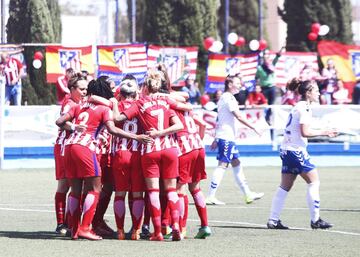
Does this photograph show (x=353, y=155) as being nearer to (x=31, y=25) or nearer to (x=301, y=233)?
(x=31, y=25)

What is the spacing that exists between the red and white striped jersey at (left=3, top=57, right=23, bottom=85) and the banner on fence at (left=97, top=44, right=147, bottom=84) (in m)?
2.39

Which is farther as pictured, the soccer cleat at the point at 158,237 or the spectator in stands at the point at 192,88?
the spectator in stands at the point at 192,88

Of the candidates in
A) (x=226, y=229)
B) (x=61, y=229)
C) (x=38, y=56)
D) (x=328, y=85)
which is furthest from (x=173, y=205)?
(x=38, y=56)

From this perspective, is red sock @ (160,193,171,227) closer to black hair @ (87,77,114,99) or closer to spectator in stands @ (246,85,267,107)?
black hair @ (87,77,114,99)

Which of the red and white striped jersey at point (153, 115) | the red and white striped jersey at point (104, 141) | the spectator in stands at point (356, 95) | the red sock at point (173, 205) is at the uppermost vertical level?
the red and white striped jersey at point (153, 115)

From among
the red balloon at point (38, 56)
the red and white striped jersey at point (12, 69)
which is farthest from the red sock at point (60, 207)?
the red balloon at point (38, 56)

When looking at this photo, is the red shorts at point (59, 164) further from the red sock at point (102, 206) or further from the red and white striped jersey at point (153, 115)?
the red and white striped jersey at point (153, 115)

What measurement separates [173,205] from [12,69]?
17.4 m

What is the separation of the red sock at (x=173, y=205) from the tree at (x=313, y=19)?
1273 inches

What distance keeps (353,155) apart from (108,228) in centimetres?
1546

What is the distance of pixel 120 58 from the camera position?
1249 inches

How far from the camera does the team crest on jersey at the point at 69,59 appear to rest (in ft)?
103

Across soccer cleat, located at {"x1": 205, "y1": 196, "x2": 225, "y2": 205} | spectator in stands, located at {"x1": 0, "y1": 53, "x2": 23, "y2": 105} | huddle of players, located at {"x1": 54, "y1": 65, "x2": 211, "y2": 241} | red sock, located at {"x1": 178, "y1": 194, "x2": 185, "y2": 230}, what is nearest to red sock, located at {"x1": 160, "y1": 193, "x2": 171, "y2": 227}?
huddle of players, located at {"x1": 54, "y1": 65, "x2": 211, "y2": 241}

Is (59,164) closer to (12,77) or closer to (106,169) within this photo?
(106,169)
